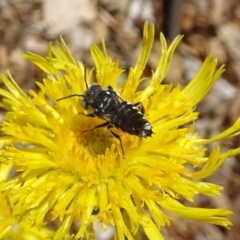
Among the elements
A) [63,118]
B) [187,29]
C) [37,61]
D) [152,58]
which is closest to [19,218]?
[63,118]

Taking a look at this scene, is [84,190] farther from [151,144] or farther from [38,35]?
[38,35]

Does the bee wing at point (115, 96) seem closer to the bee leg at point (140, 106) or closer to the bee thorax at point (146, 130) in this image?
the bee leg at point (140, 106)

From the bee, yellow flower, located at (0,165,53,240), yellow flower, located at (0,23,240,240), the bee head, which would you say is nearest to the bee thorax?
the bee

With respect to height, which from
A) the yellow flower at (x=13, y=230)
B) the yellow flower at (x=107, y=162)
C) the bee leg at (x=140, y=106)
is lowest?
the yellow flower at (x=13, y=230)

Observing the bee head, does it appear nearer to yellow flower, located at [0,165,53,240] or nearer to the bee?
the bee

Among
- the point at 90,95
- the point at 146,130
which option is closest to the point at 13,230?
the point at 90,95

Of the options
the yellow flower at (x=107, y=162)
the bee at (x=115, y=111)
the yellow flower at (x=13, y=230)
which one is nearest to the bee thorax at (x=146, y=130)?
the bee at (x=115, y=111)

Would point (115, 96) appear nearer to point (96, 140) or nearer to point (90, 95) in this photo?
point (90, 95)

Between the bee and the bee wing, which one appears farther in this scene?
the bee wing
